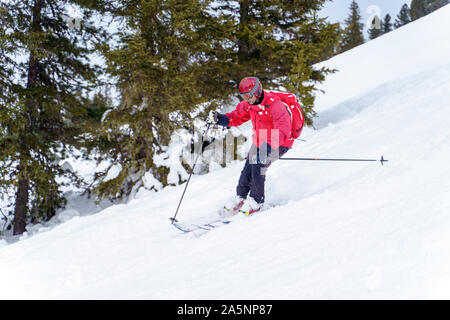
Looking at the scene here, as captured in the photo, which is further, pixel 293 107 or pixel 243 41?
pixel 243 41

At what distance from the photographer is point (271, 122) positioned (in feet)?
15.4

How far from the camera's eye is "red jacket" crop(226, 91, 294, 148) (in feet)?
14.4

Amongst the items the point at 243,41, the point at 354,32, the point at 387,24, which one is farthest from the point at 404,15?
the point at 243,41

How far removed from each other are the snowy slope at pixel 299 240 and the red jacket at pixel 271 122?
2.90 ft

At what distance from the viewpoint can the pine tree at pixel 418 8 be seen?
5109 cm

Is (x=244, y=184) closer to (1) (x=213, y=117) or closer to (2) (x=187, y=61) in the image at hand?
(1) (x=213, y=117)

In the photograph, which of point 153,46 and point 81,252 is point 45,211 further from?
point 81,252

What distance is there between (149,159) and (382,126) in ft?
20.9

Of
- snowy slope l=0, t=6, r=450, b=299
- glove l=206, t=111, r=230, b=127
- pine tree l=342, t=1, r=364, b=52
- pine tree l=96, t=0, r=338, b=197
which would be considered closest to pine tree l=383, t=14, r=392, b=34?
pine tree l=342, t=1, r=364, b=52

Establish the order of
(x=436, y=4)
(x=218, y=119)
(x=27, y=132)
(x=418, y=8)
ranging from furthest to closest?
(x=436, y=4) → (x=418, y=8) → (x=27, y=132) → (x=218, y=119)

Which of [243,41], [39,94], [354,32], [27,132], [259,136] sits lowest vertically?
[259,136]

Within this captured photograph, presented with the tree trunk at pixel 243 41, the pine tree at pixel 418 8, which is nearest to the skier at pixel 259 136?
the tree trunk at pixel 243 41

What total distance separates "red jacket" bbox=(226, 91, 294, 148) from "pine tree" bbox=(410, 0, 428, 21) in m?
58.7

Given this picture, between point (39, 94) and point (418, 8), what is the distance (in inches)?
2288
